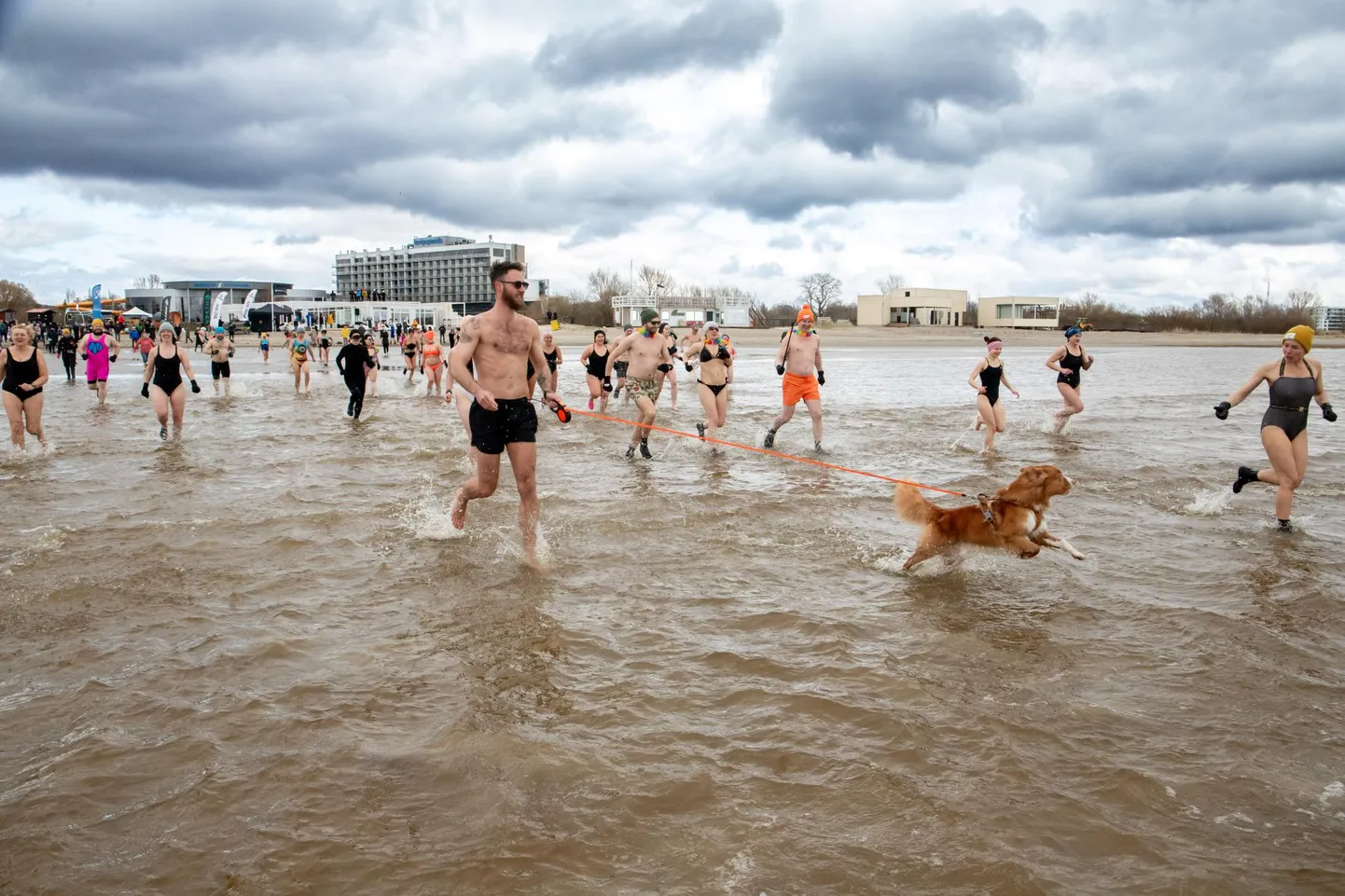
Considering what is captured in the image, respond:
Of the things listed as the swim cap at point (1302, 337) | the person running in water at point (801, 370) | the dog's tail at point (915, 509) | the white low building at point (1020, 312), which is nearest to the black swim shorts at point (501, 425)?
the dog's tail at point (915, 509)

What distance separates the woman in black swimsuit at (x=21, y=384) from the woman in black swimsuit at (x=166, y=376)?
1.36 metres

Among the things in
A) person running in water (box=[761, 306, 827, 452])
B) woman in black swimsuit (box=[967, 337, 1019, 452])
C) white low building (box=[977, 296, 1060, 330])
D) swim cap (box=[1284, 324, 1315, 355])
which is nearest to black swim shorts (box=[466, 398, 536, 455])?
person running in water (box=[761, 306, 827, 452])

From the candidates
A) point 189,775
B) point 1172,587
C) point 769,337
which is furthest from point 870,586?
point 769,337

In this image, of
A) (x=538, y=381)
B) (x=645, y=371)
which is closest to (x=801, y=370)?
(x=645, y=371)

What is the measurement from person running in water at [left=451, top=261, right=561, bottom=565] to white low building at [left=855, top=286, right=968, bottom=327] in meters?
91.1

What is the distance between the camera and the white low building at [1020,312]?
89500 millimetres

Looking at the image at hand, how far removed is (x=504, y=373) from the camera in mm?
6125

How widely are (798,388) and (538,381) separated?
5.50 metres

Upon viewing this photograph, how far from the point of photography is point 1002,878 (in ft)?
9.18

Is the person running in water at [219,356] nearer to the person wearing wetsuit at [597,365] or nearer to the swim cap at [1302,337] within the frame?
the person wearing wetsuit at [597,365]

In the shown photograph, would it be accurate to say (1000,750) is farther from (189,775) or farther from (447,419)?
(447,419)

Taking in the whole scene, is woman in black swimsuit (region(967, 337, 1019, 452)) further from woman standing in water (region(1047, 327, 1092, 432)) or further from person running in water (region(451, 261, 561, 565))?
person running in water (region(451, 261, 561, 565))

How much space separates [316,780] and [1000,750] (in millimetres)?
2872

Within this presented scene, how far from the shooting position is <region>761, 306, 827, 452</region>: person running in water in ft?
38.3
